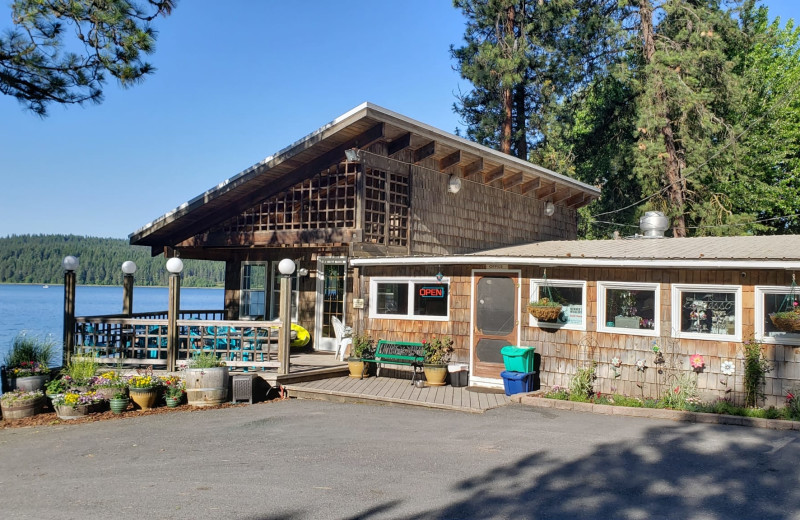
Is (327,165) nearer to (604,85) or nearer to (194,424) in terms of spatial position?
(194,424)

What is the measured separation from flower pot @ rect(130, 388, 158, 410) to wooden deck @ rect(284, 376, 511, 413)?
2.12 meters

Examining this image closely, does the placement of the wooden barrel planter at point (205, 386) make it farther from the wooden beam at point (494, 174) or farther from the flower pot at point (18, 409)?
the wooden beam at point (494, 174)

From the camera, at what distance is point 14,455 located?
Answer: 24.6 ft

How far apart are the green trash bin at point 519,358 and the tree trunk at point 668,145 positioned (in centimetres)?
1438

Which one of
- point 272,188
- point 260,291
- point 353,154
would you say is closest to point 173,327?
point 272,188

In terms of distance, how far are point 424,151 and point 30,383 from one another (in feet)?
27.8

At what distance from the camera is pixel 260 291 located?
15.7 meters

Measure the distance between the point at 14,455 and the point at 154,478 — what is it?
259cm

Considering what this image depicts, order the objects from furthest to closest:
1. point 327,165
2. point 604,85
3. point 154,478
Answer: point 604,85, point 327,165, point 154,478

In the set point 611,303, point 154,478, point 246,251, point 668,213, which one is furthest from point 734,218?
point 154,478

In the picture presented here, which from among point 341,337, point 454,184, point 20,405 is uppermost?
point 454,184

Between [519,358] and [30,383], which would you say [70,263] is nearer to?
[30,383]

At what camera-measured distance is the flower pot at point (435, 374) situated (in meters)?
11.4

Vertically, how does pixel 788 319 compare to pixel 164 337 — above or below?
above
